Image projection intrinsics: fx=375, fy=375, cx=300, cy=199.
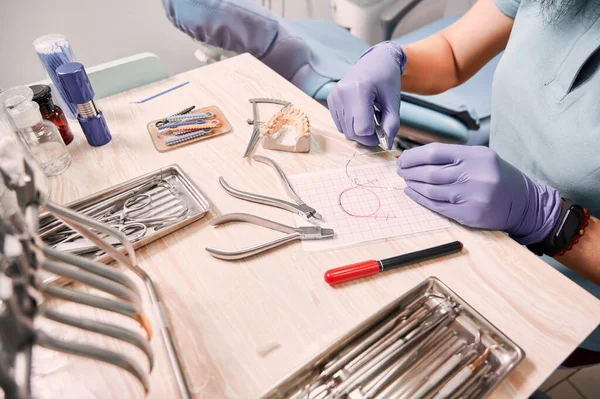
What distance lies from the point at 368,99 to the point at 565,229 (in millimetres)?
371

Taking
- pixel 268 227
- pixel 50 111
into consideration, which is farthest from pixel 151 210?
pixel 50 111

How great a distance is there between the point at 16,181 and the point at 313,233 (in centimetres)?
35

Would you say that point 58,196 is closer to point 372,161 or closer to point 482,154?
point 372,161

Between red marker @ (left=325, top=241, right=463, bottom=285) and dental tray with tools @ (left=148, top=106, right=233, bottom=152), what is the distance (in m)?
0.38

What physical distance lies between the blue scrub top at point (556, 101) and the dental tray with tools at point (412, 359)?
33cm

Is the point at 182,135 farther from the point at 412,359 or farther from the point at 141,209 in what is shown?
the point at 412,359

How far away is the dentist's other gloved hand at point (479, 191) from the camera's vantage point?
521 millimetres

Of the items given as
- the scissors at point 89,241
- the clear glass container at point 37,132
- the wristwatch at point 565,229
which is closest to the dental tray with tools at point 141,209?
the scissors at point 89,241

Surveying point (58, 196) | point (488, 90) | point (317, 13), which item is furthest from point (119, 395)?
point (317, 13)

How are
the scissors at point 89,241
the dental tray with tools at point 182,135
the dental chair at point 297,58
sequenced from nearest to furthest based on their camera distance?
1. the scissors at point 89,241
2. the dental tray with tools at point 182,135
3. the dental chair at point 297,58

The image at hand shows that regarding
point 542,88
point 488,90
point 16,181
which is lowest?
point 488,90

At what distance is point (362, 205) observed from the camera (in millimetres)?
576

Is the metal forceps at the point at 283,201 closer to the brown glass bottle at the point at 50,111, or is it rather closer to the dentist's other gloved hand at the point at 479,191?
the dentist's other gloved hand at the point at 479,191

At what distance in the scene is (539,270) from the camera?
47cm
